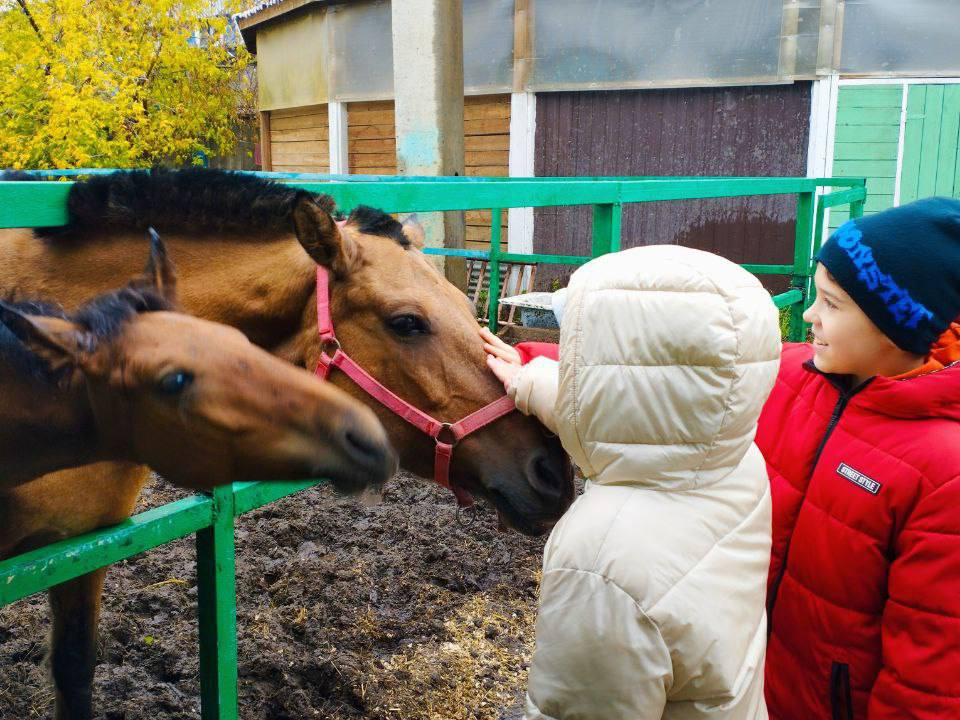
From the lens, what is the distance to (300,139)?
1282 cm

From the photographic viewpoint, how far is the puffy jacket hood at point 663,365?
1.09 m

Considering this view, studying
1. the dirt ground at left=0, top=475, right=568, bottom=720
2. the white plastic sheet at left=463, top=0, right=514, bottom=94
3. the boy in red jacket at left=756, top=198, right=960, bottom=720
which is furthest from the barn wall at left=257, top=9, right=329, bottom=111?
the boy in red jacket at left=756, top=198, right=960, bottom=720

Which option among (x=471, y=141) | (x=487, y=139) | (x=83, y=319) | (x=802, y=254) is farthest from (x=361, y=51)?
(x=83, y=319)

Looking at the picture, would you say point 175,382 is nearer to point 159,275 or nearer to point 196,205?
Result: point 159,275

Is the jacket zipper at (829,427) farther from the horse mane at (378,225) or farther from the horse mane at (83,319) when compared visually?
the horse mane at (83,319)

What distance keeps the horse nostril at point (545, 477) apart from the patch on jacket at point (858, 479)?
0.61m

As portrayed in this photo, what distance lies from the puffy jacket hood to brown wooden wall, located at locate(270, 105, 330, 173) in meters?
11.2

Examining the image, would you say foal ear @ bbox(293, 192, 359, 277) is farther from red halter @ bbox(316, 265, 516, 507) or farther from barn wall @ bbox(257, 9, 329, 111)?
barn wall @ bbox(257, 9, 329, 111)

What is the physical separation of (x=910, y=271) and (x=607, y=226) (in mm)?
1459

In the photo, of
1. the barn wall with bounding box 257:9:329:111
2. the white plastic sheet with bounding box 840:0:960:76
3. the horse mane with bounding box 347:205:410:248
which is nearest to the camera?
the horse mane with bounding box 347:205:410:248

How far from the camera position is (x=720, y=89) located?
852 centimetres

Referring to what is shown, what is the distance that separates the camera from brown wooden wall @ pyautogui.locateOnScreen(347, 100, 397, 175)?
11.0 meters

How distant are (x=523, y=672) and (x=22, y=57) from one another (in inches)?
385

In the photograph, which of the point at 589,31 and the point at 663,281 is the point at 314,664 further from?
the point at 589,31
